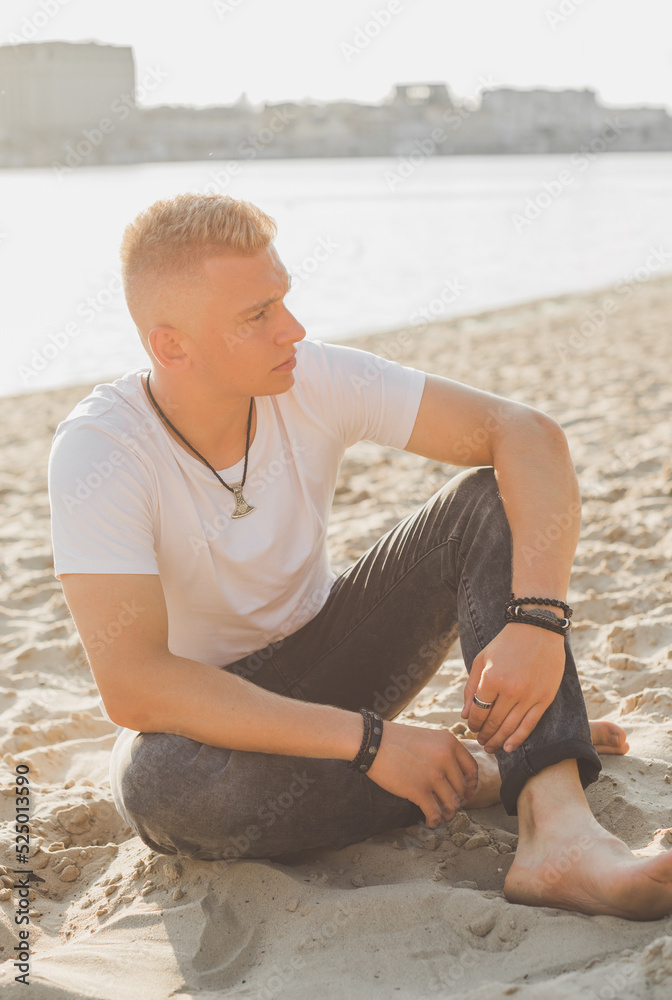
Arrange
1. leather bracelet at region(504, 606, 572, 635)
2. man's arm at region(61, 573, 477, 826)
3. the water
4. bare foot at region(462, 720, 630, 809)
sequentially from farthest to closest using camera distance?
the water → bare foot at region(462, 720, 630, 809) → leather bracelet at region(504, 606, 572, 635) → man's arm at region(61, 573, 477, 826)

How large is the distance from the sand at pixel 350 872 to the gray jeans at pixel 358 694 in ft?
0.34

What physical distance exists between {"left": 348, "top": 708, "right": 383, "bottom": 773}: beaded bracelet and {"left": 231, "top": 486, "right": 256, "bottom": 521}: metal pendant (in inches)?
20.6

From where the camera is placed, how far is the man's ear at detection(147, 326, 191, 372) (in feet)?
6.07

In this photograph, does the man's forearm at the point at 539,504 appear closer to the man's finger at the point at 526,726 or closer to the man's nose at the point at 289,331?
the man's finger at the point at 526,726

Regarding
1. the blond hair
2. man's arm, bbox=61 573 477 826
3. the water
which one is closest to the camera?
man's arm, bbox=61 573 477 826

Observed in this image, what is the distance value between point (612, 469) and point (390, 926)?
2.92 meters

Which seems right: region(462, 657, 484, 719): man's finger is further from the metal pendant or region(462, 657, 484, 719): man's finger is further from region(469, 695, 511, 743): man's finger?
the metal pendant

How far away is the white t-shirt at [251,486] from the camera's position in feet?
5.80

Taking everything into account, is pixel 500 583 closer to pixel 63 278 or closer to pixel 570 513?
pixel 570 513

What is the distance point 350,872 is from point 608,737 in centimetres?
65

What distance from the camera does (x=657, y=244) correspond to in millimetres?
17719

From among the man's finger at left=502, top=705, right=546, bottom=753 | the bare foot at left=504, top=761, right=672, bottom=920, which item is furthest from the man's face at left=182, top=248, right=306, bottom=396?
the bare foot at left=504, top=761, right=672, bottom=920

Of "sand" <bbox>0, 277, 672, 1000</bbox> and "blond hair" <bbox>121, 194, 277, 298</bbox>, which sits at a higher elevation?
"blond hair" <bbox>121, 194, 277, 298</bbox>

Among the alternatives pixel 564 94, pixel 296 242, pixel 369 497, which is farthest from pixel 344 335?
pixel 564 94
